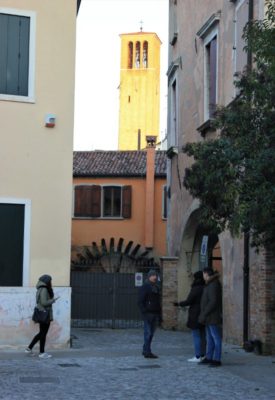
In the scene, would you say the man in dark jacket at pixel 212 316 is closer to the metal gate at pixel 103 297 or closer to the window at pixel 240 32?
the window at pixel 240 32

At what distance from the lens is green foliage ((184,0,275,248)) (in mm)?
9703

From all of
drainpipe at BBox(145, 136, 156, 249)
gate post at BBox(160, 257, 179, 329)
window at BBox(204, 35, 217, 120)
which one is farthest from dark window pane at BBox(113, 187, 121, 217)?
window at BBox(204, 35, 217, 120)

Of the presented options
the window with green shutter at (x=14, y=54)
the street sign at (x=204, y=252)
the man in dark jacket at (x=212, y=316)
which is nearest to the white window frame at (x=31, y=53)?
the window with green shutter at (x=14, y=54)

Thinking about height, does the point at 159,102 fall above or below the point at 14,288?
above

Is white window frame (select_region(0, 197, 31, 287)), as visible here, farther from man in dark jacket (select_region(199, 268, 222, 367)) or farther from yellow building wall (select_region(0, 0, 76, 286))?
man in dark jacket (select_region(199, 268, 222, 367))

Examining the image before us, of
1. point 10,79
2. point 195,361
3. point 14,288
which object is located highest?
point 10,79

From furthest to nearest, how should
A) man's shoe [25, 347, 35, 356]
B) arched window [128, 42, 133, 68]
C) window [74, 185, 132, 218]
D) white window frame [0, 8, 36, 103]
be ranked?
arched window [128, 42, 133, 68], window [74, 185, 132, 218], white window frame [0, 8, 36, 103], man's shoe [25, 347, 35, 356]

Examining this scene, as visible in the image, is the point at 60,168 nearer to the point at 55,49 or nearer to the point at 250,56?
the point at 55,49

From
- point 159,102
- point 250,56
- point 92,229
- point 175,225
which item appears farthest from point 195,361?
point 159,102

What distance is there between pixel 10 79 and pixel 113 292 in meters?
11.8

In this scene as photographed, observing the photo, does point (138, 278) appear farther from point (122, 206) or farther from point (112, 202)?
point (112, 202)

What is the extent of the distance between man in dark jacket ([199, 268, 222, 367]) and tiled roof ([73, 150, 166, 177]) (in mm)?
23944

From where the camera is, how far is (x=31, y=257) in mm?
15258

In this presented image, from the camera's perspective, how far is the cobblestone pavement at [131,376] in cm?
1002
